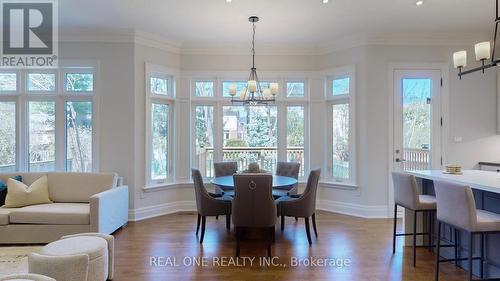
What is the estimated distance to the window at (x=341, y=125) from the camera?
5312mm

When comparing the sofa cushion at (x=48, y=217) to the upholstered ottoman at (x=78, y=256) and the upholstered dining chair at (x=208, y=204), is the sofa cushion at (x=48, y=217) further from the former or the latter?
the upholstered dining chair at (x=208, y=204)

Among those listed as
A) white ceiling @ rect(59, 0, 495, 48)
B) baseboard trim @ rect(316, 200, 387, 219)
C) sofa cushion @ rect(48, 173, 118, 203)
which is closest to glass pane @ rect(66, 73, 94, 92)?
white ceiling @ rect(59, 0, 495, 48)

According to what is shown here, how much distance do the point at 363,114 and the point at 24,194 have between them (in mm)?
5168

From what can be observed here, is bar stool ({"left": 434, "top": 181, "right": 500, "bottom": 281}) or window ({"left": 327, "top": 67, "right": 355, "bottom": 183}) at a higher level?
window ({"left": 327, "top": 67, "right": 355, "bottom": 183})

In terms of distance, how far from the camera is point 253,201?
3412 millimetres

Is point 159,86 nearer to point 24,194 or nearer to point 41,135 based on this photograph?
point 41,135

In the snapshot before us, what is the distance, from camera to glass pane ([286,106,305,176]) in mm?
5805

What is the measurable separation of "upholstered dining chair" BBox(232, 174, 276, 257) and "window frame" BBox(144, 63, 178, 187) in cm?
236

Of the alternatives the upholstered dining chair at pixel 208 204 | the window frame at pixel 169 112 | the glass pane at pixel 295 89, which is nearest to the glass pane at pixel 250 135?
the glass pane at pixel 295 89

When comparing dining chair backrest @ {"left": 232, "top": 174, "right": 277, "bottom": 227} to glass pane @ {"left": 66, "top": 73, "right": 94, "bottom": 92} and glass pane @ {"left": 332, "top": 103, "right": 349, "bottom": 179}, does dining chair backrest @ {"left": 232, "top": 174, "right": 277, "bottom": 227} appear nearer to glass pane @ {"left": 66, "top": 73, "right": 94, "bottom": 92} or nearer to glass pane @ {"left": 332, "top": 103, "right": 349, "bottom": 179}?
glass pane @ {"left": 332, "top": 103, "right": 349, "bottom": 179}

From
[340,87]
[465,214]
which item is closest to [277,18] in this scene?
[340,87]

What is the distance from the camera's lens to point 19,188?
403 cm

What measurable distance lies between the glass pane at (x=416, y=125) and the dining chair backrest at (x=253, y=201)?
2.97 meters

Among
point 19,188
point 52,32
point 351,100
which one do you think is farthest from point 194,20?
point 19,188
